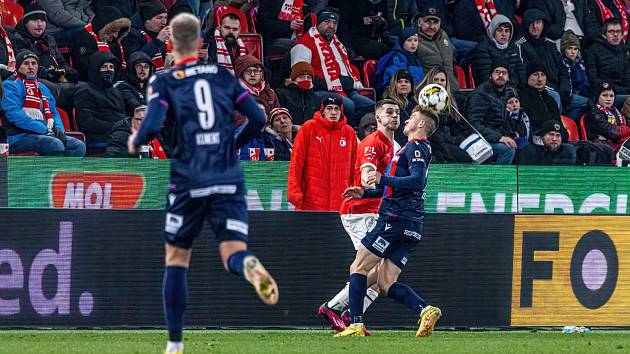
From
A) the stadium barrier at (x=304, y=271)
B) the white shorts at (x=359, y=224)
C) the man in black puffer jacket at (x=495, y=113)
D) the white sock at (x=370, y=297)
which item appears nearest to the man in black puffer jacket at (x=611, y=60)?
the man in black puffer jacket at (x=495, y=113)

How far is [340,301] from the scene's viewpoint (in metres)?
12.4

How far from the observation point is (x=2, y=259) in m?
12.3

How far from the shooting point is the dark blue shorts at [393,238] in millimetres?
11570

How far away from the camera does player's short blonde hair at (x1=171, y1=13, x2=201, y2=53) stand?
8.31 metres

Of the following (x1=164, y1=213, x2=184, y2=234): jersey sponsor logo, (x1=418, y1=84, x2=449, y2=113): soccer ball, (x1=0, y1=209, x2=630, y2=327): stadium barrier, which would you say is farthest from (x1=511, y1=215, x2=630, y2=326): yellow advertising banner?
(x1=164, y1=213, x2=184, y2=234): jersey sponsor logo

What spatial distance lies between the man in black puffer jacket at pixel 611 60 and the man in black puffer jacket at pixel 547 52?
60 cm

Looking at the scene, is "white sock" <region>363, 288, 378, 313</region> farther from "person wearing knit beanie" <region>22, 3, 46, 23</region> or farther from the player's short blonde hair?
"person wearing knit beanie" <region>22, 3, 46, 23</region>

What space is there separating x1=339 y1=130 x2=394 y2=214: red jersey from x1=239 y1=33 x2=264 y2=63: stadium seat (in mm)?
4830

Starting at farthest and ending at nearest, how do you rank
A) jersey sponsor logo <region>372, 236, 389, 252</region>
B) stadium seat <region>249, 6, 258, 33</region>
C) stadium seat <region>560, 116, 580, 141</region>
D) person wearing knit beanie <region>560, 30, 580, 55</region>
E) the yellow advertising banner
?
person wearing knit beanie <region>560, 30, 580, 55</region>
stadium seat <region>560, 116, 580, 141</region>
stadium seat <region>249, 6, 258, 33</region>
the yellow advertising banner
jersey sponsor logo <region>372, 236, 389, 252</region>

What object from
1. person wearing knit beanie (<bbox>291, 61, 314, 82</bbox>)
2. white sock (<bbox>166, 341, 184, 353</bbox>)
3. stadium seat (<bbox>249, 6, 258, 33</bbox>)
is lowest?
white sock (<bbox>166, 341, 184, 353</bbox>)

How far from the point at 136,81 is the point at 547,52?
6752mm

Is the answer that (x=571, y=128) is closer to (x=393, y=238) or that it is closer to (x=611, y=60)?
(x=611, y=60)

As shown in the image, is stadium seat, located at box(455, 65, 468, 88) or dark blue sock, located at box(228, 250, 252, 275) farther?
stadium seat, located at box(455, 65, 468, 88)

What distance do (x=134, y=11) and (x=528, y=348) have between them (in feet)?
28.6
